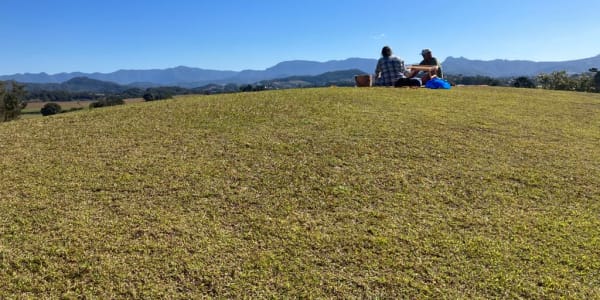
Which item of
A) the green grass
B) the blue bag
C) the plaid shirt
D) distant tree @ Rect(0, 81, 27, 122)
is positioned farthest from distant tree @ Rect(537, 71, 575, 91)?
Result: distant tree @ Rect(0, 81, 27, 122)

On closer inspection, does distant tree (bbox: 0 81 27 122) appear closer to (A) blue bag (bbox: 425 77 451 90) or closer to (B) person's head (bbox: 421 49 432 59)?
(B) person's head (bbox: 421 49 432 59)

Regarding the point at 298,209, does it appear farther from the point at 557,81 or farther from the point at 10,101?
the point at 10,101

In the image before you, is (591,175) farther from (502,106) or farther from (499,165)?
(502,106)

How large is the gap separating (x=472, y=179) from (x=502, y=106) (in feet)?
21.4

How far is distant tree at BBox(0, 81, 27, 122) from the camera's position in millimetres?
49219

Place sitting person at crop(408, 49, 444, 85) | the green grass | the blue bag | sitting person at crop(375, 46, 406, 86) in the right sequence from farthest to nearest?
sitting person at crop(408, 49, 444, 85)
the blue bag
sitting person at crop(375, 46, 406, 86)
the green grass

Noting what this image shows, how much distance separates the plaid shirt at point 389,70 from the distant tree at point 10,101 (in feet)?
174

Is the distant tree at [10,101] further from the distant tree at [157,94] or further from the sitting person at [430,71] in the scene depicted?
the sitting person at [430,71]

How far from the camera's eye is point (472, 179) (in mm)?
5383

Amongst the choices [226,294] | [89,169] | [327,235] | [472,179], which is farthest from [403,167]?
[89,169]

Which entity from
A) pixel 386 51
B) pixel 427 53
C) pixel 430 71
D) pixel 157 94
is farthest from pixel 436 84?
pixel 157 94

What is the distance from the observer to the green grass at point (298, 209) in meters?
3.24

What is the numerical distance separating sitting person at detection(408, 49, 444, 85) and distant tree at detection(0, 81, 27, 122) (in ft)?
177

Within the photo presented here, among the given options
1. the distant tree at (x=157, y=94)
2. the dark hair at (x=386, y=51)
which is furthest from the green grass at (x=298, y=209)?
the distant tree at (x=157, y=94)
